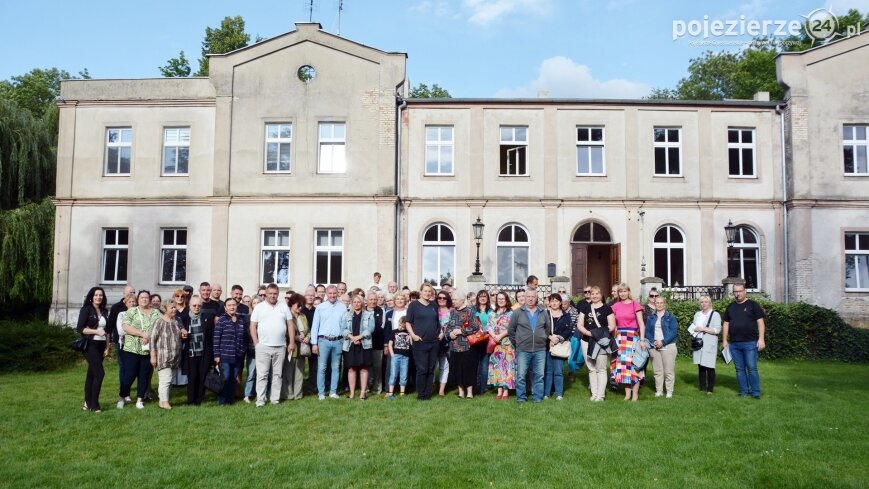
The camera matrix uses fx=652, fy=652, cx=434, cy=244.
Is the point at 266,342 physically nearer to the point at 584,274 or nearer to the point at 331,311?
the point at 331,311

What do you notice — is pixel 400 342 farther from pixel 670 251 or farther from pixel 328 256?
pixel 670 251

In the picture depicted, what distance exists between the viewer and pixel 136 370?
9875 millimetres

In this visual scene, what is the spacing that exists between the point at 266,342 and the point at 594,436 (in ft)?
16.8

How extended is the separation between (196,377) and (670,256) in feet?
52.7

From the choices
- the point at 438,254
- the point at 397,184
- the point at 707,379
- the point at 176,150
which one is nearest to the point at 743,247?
the point at 438,254

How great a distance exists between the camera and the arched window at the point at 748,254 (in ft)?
69.4

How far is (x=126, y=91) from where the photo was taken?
2184 centimetres

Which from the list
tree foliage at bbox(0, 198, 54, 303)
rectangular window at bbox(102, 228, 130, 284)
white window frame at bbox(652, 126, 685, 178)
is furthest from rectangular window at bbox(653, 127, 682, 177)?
tree foliage at bbox(0, 198, 54, 303)

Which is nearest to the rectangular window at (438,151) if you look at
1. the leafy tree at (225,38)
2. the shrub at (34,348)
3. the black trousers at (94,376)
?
the shrub at (34,348)

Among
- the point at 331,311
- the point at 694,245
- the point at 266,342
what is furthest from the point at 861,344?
the point at 266,342

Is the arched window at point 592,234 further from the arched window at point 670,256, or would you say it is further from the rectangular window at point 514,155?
the rectangular window at point 514,155

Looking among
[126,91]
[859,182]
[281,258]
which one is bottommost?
[281,258]

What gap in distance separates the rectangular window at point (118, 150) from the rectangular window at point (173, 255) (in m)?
2.69

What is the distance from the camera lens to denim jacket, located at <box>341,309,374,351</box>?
1072 centimetres
